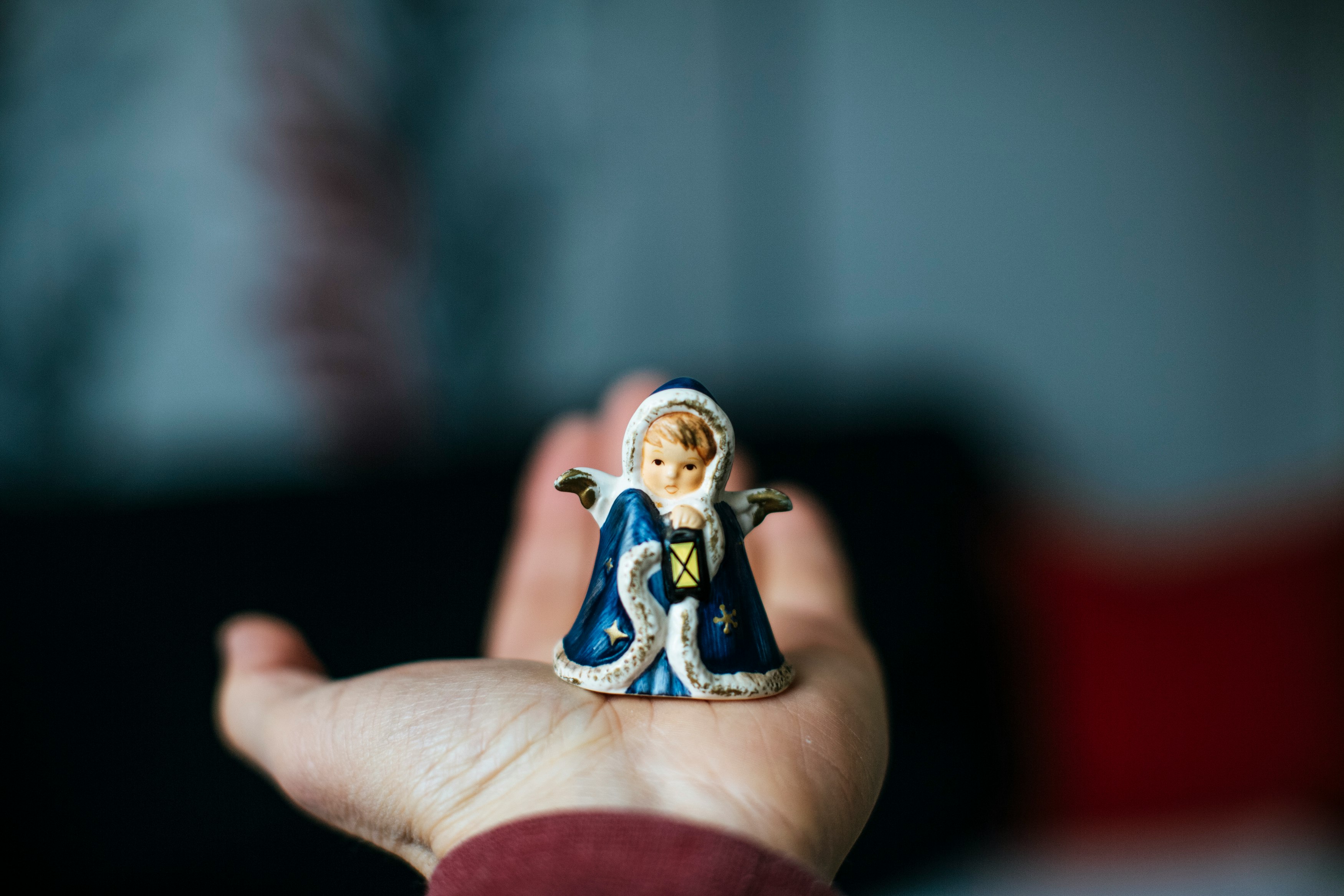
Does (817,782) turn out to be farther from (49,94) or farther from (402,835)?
(49,94)

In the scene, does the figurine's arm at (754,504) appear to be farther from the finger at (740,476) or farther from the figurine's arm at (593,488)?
the finger at (740,476)

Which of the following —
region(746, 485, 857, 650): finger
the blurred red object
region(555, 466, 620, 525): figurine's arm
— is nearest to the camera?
region(555, 466, 620, 525): figurine's arm

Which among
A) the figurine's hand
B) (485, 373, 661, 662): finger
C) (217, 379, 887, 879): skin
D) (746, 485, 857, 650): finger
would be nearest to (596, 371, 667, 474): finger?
(485, 373, 661, 662): finger

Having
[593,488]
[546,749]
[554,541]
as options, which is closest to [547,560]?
[554,541]

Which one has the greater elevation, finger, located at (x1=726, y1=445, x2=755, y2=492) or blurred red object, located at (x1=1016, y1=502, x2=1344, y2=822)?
finger, located at (x1=726, y1=445, x2=755, y2=492)

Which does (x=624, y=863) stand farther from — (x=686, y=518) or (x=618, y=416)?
(x=618, y=416)

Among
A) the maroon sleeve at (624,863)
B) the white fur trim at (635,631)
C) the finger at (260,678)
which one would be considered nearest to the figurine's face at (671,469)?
the white fur trim at (635,631)

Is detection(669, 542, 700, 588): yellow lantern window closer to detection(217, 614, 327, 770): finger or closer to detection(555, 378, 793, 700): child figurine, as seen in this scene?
detection(555, 378, 793, 700): child figurine
